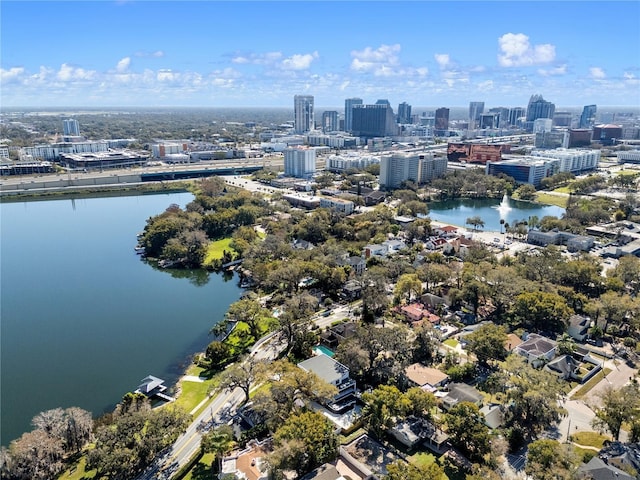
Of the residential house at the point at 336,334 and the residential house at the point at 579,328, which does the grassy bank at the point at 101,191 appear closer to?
the residential house at the point at 336,334

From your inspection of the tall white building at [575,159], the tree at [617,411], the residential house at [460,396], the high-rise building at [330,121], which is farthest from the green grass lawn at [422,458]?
the high-rise building at [330,121]

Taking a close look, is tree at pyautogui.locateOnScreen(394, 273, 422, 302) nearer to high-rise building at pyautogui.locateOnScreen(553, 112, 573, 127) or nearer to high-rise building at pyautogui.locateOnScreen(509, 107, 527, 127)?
high-rise building at pyautogui.locateOnScreen(553, 112, 573, 127)

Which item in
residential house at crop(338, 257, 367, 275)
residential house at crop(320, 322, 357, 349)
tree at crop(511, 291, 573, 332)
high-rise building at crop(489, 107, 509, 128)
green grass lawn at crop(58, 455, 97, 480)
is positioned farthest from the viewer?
high-rise building at crop(489, 107, 509, 128)

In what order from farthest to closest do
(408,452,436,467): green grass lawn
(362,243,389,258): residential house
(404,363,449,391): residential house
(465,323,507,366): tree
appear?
(362,243,389,258): residential house
(465,323,507,366): tree
(404,363,449,391): residential house
(408,452,436,467): green grass lawn

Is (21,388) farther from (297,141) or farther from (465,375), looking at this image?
(297,141)

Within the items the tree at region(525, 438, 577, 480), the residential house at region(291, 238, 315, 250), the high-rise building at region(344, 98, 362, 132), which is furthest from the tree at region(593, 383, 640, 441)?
the high-rise building at region(344, 98, 362, 132)

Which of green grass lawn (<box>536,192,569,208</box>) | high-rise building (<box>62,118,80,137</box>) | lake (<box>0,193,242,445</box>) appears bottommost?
lake (<box>0,193,242,445</box>)
